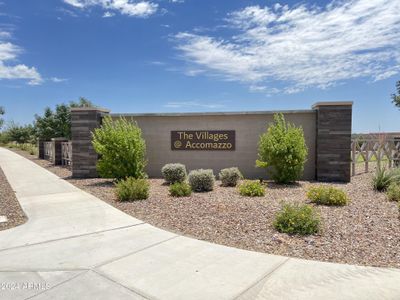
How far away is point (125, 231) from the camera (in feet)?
19.6

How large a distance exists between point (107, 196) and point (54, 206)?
1.57 metres

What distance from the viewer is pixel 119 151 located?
11500 millimetres

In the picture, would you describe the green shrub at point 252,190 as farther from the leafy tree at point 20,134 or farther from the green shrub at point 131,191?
the leafy tree at point 20,134

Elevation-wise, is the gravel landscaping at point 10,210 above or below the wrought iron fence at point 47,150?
below

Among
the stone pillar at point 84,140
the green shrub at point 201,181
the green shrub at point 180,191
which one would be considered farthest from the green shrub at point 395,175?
the stone pillar at point 84,140

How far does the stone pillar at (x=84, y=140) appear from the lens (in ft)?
44.0

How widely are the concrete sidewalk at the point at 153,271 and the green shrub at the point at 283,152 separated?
577cm

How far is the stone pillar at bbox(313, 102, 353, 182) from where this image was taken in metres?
11.7

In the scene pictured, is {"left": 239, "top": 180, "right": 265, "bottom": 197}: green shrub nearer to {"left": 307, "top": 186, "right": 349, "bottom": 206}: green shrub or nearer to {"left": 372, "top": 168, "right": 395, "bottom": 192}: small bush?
{"left": 307, "top": 186, "right": 349, "bottom": 206}: green shrub

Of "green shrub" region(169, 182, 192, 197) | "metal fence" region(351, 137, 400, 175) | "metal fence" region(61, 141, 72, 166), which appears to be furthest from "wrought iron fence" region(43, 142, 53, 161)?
"metal fence" region(351, 137, 400, 175)

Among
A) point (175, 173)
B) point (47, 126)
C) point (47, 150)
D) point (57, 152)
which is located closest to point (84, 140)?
point (175, 173)

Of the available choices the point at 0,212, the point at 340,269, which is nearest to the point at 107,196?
the point at 0,212

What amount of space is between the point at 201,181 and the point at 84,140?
6.17 m

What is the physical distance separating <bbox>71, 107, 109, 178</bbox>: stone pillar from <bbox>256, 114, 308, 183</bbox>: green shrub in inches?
266
